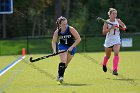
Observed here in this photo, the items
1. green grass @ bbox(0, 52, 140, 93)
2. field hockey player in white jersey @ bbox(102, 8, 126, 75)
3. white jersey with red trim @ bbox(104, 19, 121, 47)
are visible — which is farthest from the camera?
white jersey with red trim @ bbox(104, 19, 121, 47)

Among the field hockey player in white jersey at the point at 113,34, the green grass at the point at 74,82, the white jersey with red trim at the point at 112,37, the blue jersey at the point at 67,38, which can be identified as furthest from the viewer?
the white jersey with red trim at the point at 112,37

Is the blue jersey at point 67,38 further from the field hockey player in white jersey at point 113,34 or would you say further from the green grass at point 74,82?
the field hockey player in white jersey at point 113,34

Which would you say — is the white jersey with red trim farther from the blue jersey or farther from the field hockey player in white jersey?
the blue jersey

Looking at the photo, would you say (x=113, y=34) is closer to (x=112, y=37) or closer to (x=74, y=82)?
(x=112, y=37)

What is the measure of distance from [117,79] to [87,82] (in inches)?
34.5

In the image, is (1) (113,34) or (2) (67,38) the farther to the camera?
(1) (113,34)

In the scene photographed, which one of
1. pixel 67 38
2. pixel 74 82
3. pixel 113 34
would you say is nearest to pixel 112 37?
pixel 113 34

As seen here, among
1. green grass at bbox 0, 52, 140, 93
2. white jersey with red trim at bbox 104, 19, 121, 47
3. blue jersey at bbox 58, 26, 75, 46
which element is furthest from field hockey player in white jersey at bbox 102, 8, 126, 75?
blue jersey at bbox 58, 26, 75, 46

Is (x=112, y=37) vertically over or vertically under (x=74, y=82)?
over

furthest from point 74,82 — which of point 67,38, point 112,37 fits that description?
point 112,37

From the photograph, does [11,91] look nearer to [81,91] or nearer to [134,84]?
[81,91]

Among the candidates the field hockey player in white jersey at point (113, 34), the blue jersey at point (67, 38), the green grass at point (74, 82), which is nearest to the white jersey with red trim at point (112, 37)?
the field hockey player in white jersey at point (113, 34)

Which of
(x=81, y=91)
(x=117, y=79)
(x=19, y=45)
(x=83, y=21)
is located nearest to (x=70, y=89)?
(x=81, y=91)

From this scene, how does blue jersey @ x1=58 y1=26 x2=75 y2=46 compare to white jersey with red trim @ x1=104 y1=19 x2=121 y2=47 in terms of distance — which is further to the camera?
white jersey with red trim @ x1=104 y1=19 x2=121 y2=47
